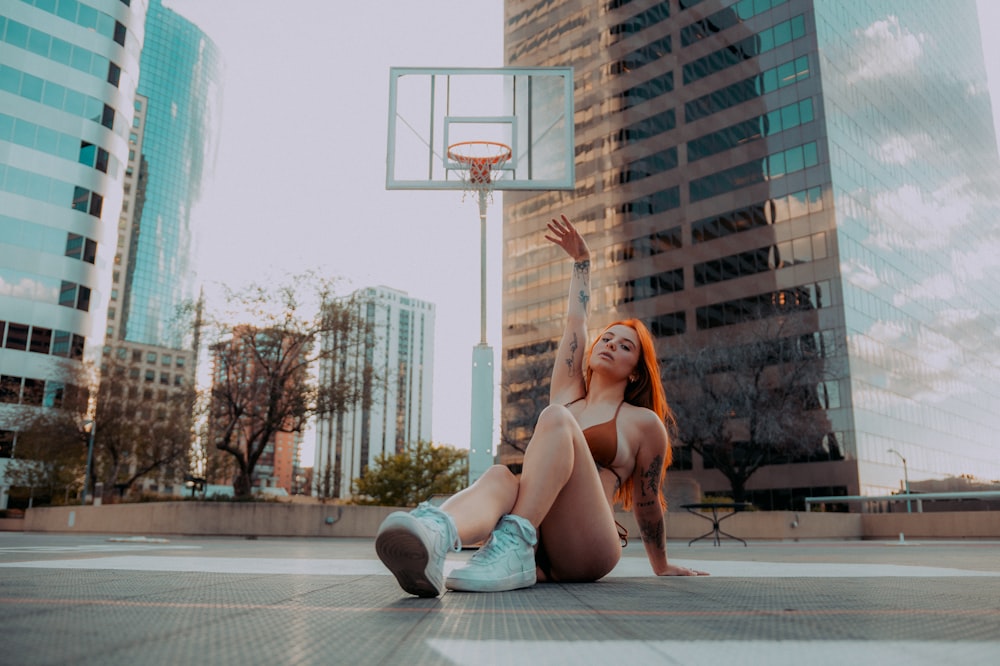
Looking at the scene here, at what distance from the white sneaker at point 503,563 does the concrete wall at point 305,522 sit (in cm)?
1754

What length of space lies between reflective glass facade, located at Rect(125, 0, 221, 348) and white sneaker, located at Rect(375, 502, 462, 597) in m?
101

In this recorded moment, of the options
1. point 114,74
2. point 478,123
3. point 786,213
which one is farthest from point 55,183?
point 786,213

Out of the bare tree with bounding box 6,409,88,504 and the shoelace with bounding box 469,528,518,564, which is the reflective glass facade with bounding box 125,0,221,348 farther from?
the shoelace with bounding box 469,528,518,564

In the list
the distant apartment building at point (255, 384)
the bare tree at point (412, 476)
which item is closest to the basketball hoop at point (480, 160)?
the distant apartment building at point (255, 384)

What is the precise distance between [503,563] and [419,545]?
53 cm

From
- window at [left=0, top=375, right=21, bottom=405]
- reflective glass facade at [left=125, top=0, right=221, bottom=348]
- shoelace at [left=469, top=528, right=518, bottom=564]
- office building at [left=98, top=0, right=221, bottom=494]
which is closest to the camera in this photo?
shoelace at [left=469, top=528, right=518, bottom=564]

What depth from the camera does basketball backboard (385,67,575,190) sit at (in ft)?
40.1

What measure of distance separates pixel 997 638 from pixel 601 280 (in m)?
53.0

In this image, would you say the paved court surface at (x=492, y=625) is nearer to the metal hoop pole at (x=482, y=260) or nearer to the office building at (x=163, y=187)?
the metal hoop pole at (x=482, y=260)

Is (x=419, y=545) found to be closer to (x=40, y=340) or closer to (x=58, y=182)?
(x=40, y=340)

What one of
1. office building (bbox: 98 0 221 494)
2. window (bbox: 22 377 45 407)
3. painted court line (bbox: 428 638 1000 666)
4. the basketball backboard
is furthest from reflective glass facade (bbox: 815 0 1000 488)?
office building (bbox: 98 0 221 494)

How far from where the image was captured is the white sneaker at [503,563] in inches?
105

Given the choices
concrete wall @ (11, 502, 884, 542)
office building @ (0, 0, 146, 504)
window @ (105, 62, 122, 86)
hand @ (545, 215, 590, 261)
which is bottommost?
concrete wall @ (11, 502, 884, 542)

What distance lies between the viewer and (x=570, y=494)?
306 cm
